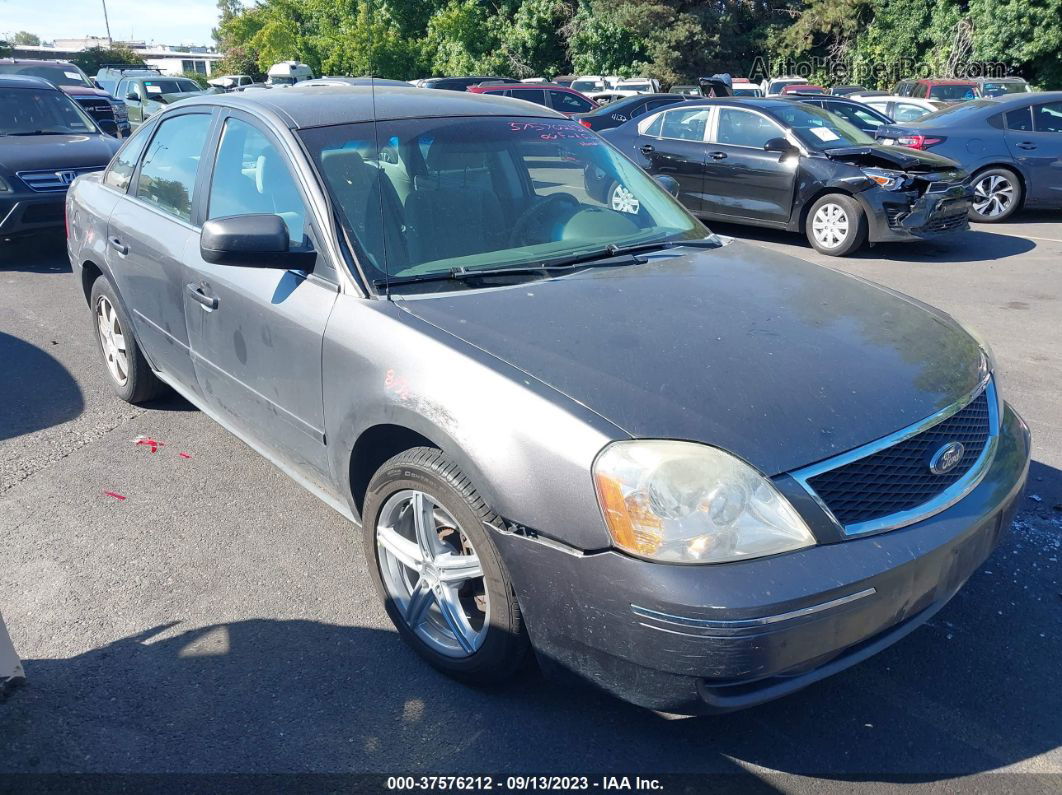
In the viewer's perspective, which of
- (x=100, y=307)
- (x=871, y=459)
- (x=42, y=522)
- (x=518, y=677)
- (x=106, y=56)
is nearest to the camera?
(x=871, y=459)

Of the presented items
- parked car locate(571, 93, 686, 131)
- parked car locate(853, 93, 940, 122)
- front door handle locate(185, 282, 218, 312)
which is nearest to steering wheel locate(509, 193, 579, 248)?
front door handle locate(185, 282, 218, 312)

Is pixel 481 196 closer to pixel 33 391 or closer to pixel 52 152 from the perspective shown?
pixel 33 391

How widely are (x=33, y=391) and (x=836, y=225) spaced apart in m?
7.52

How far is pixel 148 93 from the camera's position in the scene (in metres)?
23.6

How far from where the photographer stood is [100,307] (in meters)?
5.04

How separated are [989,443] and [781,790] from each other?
4.09 ft

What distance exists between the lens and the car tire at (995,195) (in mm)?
10914

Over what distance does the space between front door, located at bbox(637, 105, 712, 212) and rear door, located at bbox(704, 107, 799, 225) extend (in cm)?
13

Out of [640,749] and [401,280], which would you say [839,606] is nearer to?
[640,749]

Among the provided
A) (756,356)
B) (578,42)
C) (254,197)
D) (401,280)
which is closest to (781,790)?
(756,356)

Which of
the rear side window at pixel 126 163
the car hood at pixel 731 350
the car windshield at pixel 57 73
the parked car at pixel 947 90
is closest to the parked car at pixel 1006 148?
the car hood at pixel 731 350

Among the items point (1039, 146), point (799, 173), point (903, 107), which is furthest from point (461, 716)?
point (903, 107)

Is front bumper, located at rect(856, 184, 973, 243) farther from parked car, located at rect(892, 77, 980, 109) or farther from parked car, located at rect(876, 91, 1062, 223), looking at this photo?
parked car, located at rect(892, 77, 980, 109)

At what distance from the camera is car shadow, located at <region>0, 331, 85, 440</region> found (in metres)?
4.91
